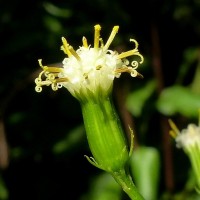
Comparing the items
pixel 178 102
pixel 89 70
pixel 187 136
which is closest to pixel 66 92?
pixel 178 102

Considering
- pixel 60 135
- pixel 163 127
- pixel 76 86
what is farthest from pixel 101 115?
pixel 60 135

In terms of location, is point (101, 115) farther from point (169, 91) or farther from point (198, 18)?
point (198, 18)

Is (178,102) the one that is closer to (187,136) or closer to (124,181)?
(187,136)

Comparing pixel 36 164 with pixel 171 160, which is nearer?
pixel 171 160

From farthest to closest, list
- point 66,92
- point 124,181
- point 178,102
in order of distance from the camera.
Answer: point 66,92 < point 178,102 < point 124,181

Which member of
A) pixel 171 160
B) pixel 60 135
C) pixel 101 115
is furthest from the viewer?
pixel 60 135

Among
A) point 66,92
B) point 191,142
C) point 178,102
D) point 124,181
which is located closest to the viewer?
point 124,181

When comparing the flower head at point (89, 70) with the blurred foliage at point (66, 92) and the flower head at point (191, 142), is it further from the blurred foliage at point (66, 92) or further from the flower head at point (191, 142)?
the blurred foliage at point (66, 92)

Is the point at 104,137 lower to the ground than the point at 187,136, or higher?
higher
